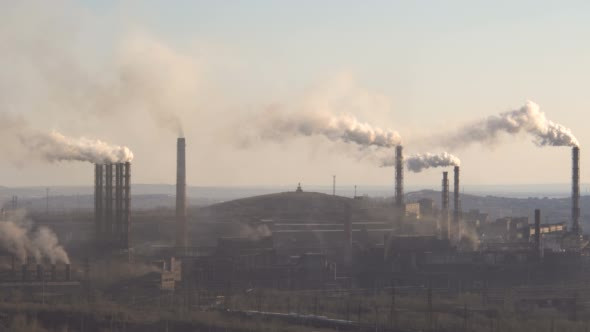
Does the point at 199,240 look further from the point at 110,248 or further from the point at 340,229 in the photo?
the point at 110,248

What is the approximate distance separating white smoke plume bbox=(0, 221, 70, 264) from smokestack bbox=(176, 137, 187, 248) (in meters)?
5.99

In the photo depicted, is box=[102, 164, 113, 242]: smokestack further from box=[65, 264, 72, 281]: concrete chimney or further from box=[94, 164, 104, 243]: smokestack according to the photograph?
box=[65, 264, 72, 281]: concrete chimney

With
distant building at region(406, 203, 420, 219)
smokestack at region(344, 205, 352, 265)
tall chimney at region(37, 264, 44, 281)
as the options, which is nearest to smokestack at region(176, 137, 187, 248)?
smokestack at region(344, 205, 352, 265)

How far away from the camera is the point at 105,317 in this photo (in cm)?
2636

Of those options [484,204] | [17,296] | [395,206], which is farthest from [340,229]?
[484,204]

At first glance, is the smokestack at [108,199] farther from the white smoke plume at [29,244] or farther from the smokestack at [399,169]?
the smokestack at [399,169]

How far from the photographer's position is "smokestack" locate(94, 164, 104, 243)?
4025 centimetres

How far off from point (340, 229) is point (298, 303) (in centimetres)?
1869

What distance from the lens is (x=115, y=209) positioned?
3950 cm

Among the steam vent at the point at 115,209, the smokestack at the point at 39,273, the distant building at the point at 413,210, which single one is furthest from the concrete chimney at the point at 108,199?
the distant building at the point at 413,210

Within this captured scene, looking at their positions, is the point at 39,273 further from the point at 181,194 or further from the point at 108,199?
the point at 181,194

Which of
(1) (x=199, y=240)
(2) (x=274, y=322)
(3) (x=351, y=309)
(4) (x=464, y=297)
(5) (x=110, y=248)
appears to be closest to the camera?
(2) (x=274, y=322)

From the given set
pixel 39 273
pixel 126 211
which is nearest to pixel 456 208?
pixel 126 211

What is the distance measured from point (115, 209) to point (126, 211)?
0.57m
